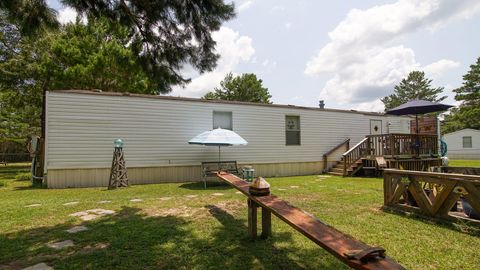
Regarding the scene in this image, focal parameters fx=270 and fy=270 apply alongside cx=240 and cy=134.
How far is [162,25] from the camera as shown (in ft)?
14.0

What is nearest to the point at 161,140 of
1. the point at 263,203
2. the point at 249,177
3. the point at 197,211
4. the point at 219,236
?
the point at 249,177

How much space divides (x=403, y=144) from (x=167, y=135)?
934cm

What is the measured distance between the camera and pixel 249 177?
8.93m

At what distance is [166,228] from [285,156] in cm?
825

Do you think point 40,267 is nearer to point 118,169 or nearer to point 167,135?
point 118,169

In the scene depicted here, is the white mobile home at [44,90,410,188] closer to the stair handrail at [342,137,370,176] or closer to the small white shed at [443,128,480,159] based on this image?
the stair handrail at [342,137,370,176]

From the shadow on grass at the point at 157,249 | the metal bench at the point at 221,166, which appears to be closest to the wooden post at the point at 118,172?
the metal bench at the point at 221,166

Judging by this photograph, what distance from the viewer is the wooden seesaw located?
176 cm

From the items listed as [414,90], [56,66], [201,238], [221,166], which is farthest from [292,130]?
[414,90]

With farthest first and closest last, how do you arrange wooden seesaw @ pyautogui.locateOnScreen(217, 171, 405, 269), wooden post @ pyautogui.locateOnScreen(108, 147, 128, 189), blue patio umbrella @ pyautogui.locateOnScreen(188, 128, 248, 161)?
blue patio umbrella @ pyautogui.locateOnScreen(188, 128, 248, 161)
wooden post @ pyautogui.locateOnScreen(108, 147, 128, 189)
wooden seesaw @ pyautogui.locateOnScreen(217, 171, 405, 269)

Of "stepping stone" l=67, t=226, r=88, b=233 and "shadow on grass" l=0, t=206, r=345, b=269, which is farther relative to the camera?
"stepping stone" l=67, t=226, r=88, b=233

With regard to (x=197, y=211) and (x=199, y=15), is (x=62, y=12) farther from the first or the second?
(x=197, y=211)

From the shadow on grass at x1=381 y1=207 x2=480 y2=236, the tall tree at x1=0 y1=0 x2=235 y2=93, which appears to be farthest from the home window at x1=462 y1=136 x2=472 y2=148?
the tall tree at x1=0 y1=0 x2=235 y2=93

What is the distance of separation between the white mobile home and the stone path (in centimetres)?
411
